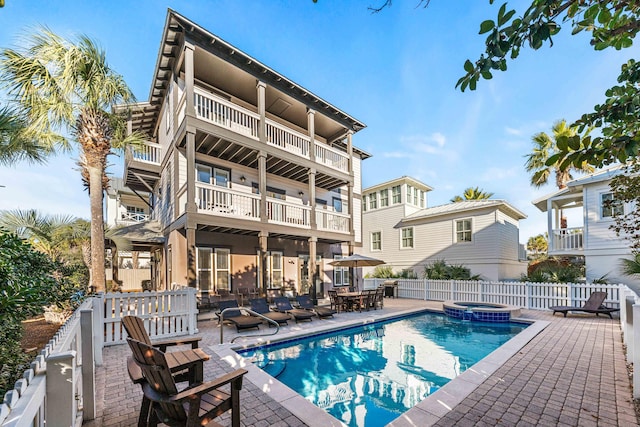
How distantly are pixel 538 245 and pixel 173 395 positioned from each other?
4437 centimetres

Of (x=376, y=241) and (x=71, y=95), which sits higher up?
(x=71, y=95)

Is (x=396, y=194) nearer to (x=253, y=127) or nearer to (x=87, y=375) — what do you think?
(x=253, y=127)

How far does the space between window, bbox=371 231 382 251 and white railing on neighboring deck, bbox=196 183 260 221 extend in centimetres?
1280

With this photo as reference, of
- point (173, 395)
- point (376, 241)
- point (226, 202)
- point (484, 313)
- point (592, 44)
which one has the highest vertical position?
point (592, 44)

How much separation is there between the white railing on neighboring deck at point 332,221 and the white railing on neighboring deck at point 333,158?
2608 millimetres

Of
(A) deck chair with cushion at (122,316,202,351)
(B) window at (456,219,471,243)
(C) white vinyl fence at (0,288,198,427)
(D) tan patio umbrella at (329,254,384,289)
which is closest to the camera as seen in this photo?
(C) white vinyl fence at (0,288,198,427)

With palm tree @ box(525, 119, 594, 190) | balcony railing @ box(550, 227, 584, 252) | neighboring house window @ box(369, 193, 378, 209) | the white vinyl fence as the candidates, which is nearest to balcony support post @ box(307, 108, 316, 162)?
the white vinyl fence

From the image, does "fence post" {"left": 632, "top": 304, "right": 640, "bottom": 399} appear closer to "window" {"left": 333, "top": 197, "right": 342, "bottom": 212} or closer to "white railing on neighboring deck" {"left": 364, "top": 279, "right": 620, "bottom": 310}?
"white railing on neighboring deck" {"left": 364, "top": 279, "right": 620, "bottom": 310}

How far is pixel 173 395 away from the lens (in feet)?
9.26

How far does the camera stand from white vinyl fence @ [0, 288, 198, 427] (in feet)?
6.06

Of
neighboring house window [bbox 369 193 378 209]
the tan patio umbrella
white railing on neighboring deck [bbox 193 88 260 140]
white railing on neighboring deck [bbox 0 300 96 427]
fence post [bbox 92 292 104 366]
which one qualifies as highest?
white railing on neighboring deck [bbox 193 88 260 140]

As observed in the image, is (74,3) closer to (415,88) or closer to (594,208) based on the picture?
(415,88)

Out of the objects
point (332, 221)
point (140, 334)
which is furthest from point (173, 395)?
point (332, 221)

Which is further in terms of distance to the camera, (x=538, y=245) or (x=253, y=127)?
(x=538, y=245)
